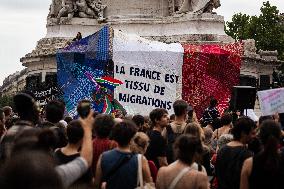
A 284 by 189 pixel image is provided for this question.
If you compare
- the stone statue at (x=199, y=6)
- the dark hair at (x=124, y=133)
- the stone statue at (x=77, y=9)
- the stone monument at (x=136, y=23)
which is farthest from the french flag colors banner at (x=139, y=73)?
the stone statue at (x=77, y=9)

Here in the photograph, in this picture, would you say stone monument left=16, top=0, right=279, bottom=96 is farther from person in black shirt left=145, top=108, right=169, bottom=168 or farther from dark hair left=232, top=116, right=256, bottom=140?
dark hair left=232, top=116, right=256, bottom=140

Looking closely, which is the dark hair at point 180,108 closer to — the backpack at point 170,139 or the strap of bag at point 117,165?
the backpack at point 170,139

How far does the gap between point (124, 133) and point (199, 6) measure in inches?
862

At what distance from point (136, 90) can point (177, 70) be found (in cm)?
166

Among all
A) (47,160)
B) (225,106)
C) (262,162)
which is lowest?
(225,106)

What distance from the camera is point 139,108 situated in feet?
48.2

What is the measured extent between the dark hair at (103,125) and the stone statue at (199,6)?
20.8 m

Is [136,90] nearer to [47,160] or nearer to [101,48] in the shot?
[101,48]

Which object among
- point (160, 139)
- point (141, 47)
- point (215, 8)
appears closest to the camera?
point (160, 139)

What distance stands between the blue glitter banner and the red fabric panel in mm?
Result: 1873

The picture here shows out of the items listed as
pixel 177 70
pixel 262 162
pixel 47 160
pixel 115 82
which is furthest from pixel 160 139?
pixel 177 70

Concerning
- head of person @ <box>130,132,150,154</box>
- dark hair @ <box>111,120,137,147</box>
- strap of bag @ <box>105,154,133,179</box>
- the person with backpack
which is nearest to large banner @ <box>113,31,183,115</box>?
the person with backpack

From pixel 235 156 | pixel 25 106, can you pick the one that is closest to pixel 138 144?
pixel 235 156

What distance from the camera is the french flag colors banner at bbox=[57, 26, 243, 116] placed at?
15086mm
